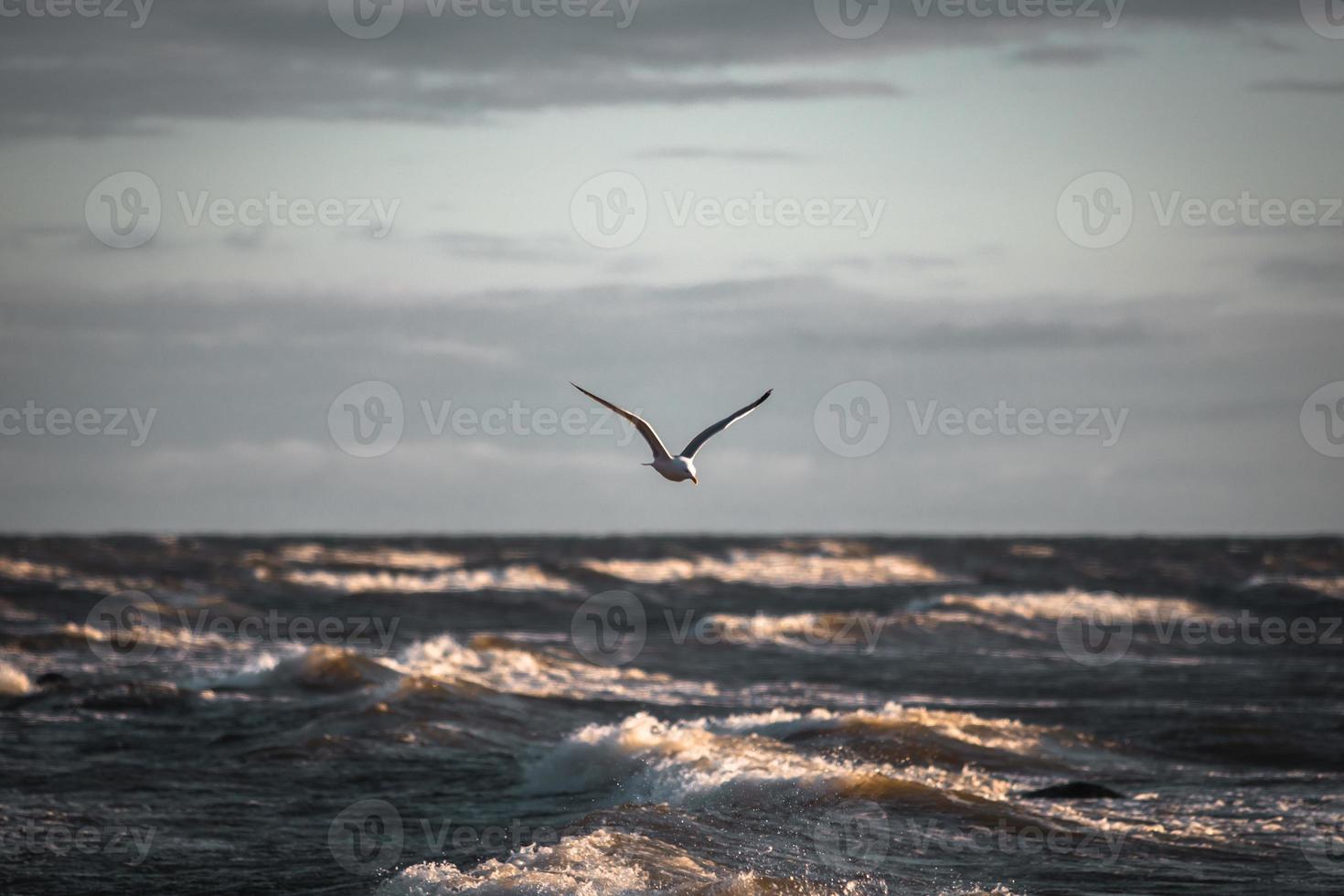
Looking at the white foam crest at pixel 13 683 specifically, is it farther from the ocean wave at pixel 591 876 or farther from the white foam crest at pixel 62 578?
the white foam crest at pixel 62 578

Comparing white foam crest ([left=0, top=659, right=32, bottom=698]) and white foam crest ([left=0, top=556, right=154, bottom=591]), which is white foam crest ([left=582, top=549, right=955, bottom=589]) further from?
white foam crest ([left=0, top=659, right=32, bottom=698])

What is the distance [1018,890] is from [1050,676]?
16.2 metres

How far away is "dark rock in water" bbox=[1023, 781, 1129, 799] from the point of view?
593 inches

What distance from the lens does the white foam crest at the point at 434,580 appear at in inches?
2028

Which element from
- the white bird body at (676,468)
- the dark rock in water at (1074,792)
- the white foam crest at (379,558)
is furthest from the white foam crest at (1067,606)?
the white bird body at (676,468)

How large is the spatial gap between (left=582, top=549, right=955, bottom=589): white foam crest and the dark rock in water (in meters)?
40.9

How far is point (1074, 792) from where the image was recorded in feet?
49.6

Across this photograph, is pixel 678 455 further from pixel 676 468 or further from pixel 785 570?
pixel 785 570

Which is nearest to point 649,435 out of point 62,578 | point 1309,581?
point 62,578

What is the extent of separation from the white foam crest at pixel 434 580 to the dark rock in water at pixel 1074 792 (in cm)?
3552

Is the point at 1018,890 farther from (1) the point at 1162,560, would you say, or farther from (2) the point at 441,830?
(1) the point at 1162,560

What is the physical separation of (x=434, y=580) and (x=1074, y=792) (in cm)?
4240

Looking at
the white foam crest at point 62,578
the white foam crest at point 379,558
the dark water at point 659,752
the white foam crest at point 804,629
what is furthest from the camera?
the white foam crest at point 379,558

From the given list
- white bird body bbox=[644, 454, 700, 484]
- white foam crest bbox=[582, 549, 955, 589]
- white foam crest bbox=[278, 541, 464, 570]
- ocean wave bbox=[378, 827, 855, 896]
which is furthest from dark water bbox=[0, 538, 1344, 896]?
white foam crest bbox=[278, 541, 464, 570]
